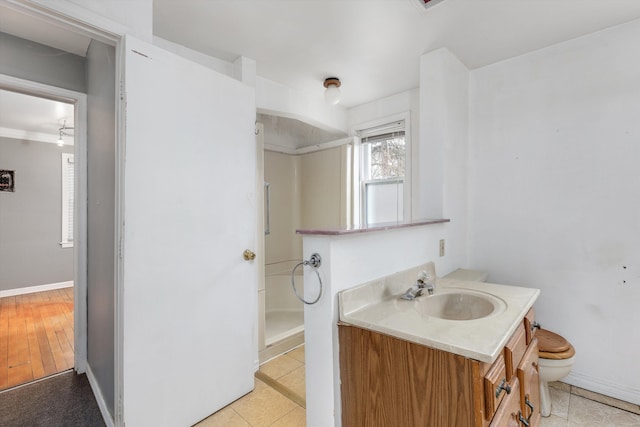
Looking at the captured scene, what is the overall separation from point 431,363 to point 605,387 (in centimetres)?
179

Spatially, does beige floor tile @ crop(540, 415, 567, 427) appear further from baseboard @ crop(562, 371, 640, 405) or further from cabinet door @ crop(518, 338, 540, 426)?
baseboard @ crop(562, 371, 640, 405)

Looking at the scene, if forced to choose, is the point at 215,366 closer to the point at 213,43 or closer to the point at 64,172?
the point at 213,43

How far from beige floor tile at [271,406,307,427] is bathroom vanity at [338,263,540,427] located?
567 millimetres

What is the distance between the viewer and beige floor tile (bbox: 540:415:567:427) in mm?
1611

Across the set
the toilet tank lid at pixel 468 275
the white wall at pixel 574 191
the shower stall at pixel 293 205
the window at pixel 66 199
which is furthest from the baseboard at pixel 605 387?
the window at pixel 66 199

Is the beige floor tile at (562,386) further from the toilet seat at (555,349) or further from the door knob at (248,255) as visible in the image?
the door knob at (248,255)

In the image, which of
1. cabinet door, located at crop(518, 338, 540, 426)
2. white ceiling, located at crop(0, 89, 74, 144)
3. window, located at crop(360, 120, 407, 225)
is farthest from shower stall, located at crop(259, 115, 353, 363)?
white ceiling, located at crop(0, 89, 74, 144)

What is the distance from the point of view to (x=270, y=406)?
5.81ft

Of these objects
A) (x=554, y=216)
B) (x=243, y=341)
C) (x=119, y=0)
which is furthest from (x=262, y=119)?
(x=554, y=216)

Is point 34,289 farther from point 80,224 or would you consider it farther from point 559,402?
point 559,402

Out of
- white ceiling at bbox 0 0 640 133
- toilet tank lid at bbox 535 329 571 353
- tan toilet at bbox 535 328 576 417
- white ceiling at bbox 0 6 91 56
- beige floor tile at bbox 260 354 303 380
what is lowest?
beige floor tile at bbox 260 354 303 380

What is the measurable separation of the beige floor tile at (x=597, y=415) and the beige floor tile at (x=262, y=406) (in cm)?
163

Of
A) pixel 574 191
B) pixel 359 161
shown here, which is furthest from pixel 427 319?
pixel 359 161

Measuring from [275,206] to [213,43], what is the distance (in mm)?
2008
